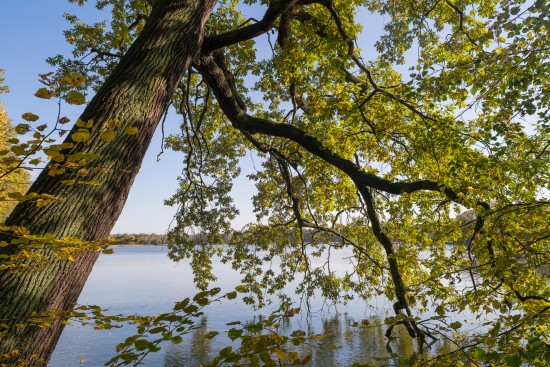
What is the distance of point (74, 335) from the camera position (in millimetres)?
14102

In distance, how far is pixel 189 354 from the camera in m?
12.2

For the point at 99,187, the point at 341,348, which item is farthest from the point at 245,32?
the point at 341,348

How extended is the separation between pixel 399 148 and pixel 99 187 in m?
6.32

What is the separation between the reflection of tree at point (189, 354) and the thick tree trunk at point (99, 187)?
32.5ft

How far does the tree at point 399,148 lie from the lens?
3.13 m

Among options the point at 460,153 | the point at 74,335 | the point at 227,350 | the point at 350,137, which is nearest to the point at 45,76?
the point at 227,350

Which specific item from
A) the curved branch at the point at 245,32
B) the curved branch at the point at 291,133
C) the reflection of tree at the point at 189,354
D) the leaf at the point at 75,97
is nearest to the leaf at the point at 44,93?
the leaf at the point at 75,97

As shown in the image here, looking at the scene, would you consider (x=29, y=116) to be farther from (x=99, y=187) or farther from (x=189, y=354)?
(x=189, y=354)

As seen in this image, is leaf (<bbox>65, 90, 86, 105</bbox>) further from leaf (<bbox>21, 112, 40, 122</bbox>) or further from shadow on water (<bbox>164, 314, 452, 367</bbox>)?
shadow on water (<bbox>164, 314, 452, 367</bbox>)

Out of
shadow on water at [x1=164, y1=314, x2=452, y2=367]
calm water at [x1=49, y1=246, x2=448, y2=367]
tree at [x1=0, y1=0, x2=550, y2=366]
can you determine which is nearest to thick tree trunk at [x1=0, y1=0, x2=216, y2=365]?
tree at [x1=0, y1=0, x2=550, y2=366]

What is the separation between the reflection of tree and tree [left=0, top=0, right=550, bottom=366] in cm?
331

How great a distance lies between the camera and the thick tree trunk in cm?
202

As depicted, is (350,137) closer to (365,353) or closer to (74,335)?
(365,353)

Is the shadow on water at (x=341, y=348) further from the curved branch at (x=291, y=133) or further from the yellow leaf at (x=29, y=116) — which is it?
the yellow leaf at (x=29, y=116)
